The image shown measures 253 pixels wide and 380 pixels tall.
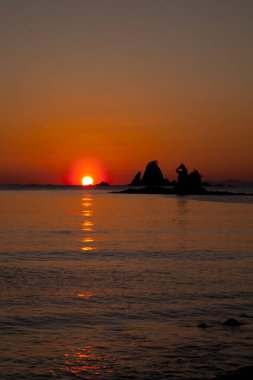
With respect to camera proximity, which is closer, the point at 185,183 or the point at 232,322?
the point at 232,322

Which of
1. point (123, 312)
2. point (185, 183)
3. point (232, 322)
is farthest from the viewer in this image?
point (185, 183)

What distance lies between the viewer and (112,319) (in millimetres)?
15711

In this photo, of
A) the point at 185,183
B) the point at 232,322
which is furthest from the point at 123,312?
the point at 185,183

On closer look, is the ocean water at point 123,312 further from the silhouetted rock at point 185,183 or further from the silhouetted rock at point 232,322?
the silhouetted rock at point 185,183

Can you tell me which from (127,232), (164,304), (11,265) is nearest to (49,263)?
(11,265)

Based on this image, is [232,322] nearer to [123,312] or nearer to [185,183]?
[123,312]

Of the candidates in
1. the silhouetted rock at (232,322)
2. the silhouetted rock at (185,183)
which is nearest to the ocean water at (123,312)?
the silhouetted rock at (232,322)

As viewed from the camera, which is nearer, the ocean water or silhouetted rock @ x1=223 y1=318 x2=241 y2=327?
the ocean water

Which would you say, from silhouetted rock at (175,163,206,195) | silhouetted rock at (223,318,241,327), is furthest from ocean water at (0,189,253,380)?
silhouetted rock at (175,163,206,195)

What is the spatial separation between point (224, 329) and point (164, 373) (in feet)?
12.3

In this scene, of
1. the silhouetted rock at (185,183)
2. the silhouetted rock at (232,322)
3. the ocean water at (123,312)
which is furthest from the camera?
the silhouetted rock at (185,183)

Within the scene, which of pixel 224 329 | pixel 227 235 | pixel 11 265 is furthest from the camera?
pixel 227 235

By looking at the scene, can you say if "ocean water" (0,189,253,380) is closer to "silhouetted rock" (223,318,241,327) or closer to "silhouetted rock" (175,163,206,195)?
"silhouetted rock" (223,318,241,327)

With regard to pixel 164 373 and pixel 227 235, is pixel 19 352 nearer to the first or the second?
pixel 164 373
